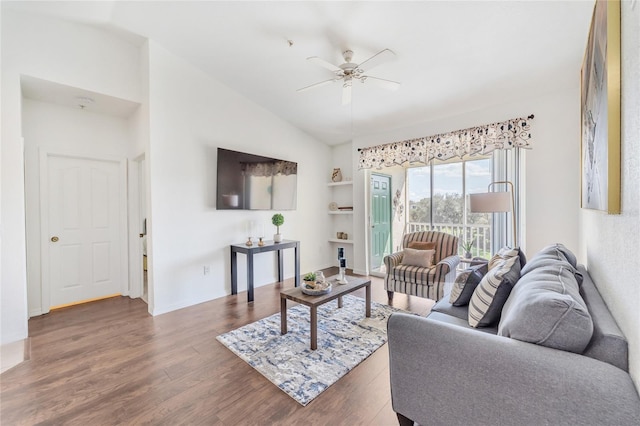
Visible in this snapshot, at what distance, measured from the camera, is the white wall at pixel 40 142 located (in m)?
3.21

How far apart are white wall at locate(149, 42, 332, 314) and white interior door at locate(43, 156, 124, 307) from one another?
1.12 meters

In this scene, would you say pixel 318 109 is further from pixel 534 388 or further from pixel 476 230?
pixel 534 388

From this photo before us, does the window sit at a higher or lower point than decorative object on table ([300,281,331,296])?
higher

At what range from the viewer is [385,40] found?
264 cm

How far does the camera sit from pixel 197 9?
265 cm

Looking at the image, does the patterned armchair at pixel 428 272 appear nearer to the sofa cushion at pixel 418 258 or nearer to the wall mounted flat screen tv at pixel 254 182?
the sofa cushion at pixel 418 258

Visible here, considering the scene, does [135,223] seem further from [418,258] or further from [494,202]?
[494,202]

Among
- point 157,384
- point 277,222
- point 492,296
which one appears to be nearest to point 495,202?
point 492,296

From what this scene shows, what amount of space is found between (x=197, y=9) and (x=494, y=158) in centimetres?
391

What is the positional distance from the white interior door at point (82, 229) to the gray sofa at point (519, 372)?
13.5 ft

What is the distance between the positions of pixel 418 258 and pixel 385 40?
2.39 meters

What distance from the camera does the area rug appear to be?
1993 mm

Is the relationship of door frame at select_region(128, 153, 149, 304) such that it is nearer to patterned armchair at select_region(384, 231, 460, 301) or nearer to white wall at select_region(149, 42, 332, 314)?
white wall at select_region(149, 42, 332, 314)

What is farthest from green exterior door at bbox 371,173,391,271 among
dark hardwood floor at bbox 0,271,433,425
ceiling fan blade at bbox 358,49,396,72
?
dark hardwood floor at bbox 0,271,433,425
